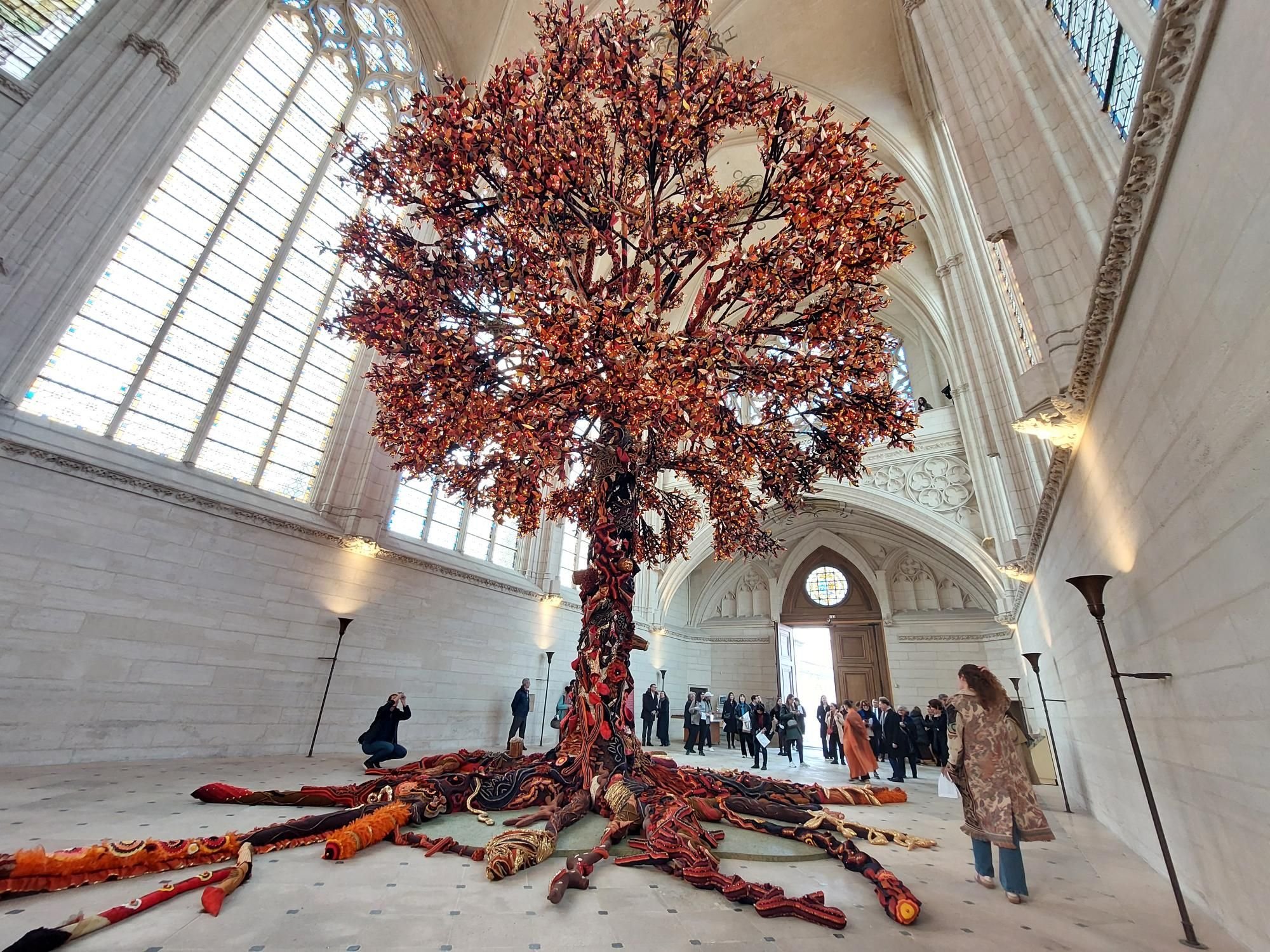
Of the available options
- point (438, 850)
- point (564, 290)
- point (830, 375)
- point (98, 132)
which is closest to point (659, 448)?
point (830, 375)

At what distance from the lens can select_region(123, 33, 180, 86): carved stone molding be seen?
20.0ft

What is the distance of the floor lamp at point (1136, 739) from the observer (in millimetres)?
2074

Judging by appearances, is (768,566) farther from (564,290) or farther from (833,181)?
(833,181)

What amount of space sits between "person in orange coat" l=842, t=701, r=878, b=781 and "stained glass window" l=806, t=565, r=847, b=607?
27.8 ft

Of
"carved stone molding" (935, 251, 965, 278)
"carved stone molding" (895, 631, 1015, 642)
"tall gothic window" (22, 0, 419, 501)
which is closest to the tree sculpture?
"tall gothic window" (22, 0, 419, 501)

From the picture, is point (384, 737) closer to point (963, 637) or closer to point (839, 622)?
point (839, 622)

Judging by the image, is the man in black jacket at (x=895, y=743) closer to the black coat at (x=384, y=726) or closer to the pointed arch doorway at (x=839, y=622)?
the pointed arch doorway at (x=839, y=622)

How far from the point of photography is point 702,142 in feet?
14.6

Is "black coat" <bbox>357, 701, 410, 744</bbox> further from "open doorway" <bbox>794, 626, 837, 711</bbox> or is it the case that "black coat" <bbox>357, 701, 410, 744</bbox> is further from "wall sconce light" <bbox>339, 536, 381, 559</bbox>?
"open doorway" <bbox>794, 626, 837, 711</bbox>

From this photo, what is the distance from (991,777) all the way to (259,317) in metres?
9.69

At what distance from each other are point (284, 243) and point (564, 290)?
5029mm

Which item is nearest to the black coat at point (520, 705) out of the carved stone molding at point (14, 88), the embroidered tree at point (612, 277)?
the embroidered tree at point (612, 277)

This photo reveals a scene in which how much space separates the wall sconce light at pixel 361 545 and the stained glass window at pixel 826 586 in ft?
42.7

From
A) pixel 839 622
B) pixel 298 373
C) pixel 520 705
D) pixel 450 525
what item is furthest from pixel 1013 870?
pixel 839 622
